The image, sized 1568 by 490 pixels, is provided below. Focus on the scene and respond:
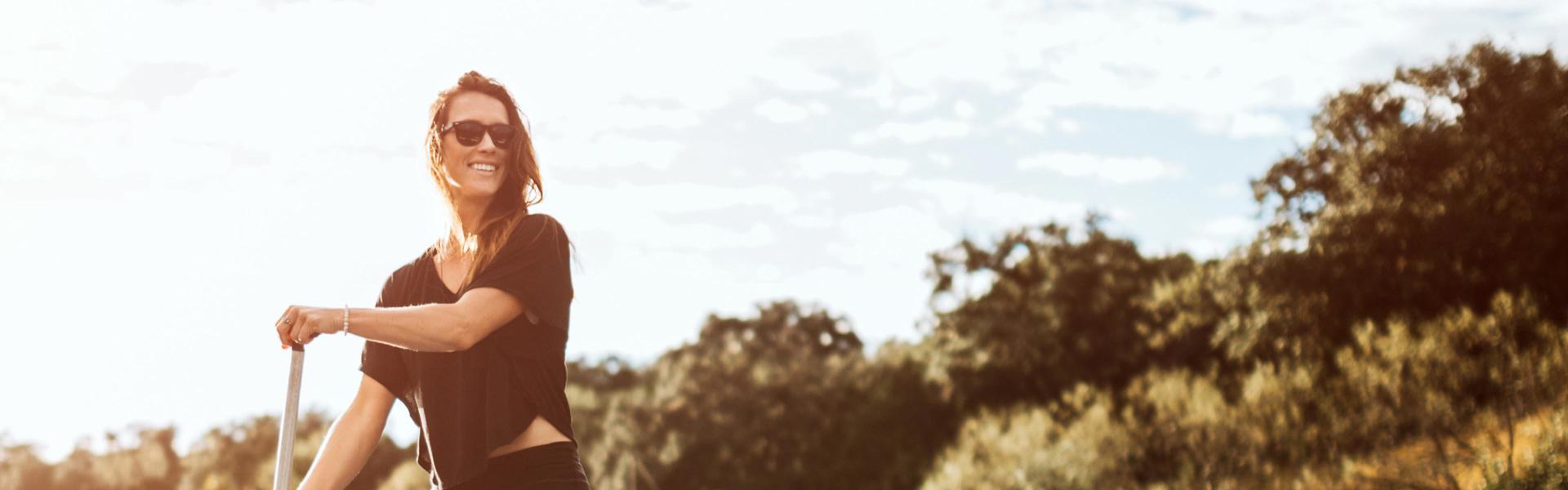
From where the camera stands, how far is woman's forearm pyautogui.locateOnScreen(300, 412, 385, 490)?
131 inches

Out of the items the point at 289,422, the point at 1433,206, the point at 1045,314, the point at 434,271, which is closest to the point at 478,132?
the point at 434,271

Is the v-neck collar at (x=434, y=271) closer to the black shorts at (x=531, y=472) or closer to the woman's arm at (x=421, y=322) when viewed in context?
the woman's arm at (x=421, y=322)

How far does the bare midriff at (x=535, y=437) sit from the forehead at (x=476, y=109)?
70 cm

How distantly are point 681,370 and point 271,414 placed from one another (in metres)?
23.5

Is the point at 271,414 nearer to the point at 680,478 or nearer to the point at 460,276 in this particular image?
the point at 680,478

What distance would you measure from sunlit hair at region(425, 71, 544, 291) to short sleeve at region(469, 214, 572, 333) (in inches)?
2.8

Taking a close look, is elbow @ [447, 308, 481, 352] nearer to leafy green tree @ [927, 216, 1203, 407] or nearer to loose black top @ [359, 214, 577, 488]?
loose black top @ [359, 214, 577, 488]

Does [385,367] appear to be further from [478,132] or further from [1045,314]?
[1045,314]

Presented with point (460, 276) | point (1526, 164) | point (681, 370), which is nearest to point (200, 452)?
point (681, 370)

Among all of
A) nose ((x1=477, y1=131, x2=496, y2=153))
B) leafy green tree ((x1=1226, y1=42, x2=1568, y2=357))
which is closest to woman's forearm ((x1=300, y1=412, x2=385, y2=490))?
nose ((x1=477, y1=131, x2=496, y2=153))

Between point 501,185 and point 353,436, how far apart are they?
678 millimetres

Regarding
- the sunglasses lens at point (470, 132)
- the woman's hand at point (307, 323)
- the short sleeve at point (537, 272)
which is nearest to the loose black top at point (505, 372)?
the short sleeve at point (537, 272)

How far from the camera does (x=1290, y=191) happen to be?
1267 inches

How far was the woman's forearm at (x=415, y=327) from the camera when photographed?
2.96 m
